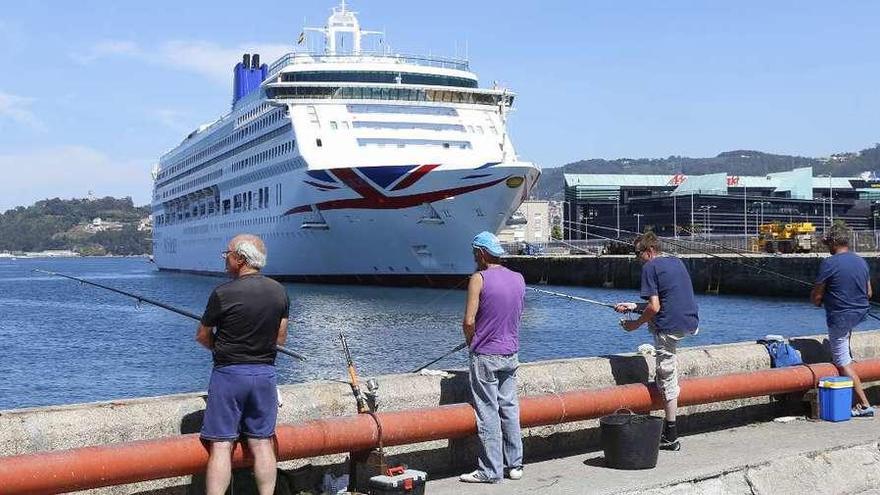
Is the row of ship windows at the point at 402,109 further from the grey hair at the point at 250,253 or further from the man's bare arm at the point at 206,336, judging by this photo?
the man's bare arm at the point at 206,336

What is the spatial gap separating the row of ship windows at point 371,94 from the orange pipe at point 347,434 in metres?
42.6

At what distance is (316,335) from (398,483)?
894 inches

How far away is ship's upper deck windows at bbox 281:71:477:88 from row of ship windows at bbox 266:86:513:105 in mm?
977

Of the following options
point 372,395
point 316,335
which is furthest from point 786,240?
point 372,395

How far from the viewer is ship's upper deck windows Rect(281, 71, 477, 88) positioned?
166 feet

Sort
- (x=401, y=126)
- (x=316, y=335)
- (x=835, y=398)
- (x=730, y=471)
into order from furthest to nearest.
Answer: (x=401, y=126), (x=316, y=335), (x=835, y=398), (x=730, y=471)

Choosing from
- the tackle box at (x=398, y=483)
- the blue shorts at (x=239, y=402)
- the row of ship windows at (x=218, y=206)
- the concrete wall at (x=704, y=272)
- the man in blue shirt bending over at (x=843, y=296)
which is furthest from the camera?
the row of ship windows at (x=218, y=206)

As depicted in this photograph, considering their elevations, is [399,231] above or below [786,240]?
above

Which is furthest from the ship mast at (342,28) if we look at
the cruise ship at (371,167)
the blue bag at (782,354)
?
the blue bag at (782,354)

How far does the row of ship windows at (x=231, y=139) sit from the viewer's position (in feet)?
177

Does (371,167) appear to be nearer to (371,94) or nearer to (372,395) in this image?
(371,94)

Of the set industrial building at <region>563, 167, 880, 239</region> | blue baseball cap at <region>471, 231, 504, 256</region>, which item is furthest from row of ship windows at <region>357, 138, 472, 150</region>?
industrial building at <region>563, 167, 880, 239</region>

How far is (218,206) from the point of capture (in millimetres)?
68250

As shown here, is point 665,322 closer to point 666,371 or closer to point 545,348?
point 666,371
